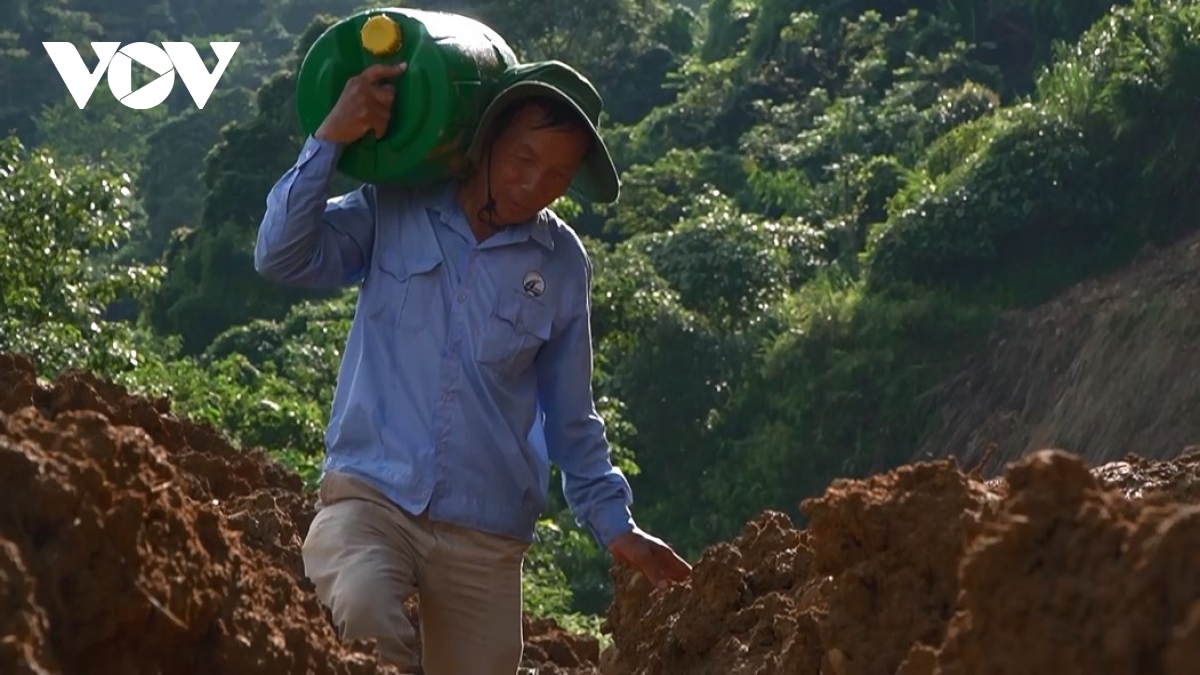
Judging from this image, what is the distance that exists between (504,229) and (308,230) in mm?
474

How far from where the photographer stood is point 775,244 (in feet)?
76.0

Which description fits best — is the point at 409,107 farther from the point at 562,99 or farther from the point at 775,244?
the point at 775,244

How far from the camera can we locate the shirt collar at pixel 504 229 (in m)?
5.18

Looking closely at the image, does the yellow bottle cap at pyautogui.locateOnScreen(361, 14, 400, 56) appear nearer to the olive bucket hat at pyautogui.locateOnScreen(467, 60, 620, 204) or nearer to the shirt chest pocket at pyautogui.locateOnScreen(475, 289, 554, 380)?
the olive bucket hat at pyautogui.locateOnScreen(467, 60, 620, 204)

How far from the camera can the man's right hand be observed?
5.10 m

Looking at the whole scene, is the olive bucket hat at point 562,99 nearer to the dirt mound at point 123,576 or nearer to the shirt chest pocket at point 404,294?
the shirt chest pocket at point 404,294

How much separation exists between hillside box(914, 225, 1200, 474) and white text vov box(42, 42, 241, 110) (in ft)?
109

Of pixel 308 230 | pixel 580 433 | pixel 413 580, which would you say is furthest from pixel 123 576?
pixel 580 433

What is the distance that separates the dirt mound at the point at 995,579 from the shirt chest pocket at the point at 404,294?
1.13 meters

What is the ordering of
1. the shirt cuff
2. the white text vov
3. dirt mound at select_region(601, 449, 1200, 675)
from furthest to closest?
the white text vov, the shirt cuff, dirt mound at select_region(601, 449, 1200, 675)

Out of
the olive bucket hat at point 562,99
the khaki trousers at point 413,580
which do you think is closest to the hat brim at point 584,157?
the olive bucket hat at point 562,99

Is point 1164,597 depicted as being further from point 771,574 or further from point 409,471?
point 771,574

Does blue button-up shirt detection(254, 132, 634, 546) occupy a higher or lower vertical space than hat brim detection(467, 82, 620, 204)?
lower

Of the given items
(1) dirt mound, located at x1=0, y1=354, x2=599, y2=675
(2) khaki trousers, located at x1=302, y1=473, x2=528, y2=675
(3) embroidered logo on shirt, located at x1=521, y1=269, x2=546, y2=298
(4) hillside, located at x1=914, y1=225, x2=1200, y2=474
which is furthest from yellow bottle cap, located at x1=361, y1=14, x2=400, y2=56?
(4) hillside, located at x1=914, y1=225, x2=1200, y2=474
